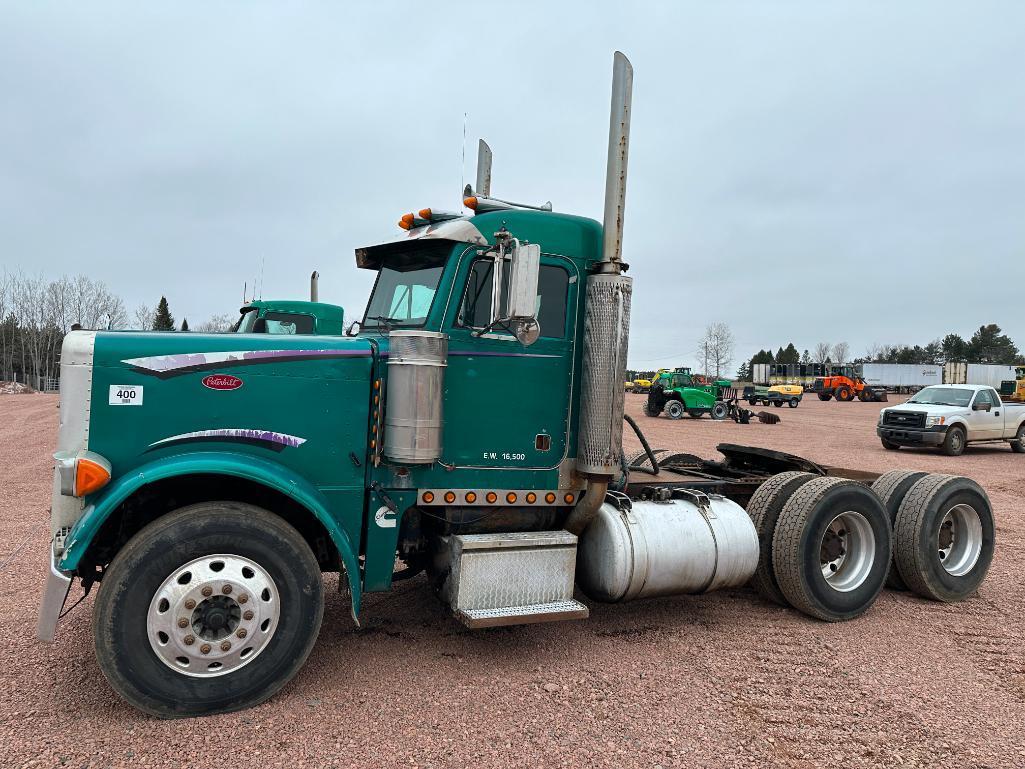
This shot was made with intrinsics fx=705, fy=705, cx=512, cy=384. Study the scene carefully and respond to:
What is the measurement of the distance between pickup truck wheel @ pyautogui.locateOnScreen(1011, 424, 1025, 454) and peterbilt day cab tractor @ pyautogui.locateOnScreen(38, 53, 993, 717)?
18.5 m

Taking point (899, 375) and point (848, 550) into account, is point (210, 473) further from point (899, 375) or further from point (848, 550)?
point (899, 375)

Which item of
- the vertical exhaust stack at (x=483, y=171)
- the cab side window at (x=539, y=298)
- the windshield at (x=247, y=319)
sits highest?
the vertical exhaust stack at (x=483, y=171)

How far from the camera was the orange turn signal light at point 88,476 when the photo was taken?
11.8ft

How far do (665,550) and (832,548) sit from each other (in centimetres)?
172

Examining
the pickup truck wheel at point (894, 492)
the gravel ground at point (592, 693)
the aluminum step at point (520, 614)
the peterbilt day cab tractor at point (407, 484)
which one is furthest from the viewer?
the pickup truck wheel at point (894, 492)

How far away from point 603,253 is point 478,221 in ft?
2.81

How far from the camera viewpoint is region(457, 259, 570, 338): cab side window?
14.7 ft

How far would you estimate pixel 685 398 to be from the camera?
30906 mm

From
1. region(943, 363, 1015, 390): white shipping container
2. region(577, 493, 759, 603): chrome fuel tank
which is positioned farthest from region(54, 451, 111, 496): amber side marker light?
region(943, 363, 1015, 390): white shipping container

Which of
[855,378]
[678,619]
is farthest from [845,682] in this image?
[855,378]

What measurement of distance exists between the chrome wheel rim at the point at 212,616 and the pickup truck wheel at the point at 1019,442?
75.0ft

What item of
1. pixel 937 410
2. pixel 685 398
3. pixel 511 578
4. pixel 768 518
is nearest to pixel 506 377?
pixel 511 578

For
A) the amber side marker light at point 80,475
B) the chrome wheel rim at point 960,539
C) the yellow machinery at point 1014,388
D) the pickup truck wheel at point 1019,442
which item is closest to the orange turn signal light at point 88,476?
the amber side marker light at point 80,475

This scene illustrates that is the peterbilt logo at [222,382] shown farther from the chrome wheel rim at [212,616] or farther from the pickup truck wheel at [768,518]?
the pickup truck wheel at [768,518]
